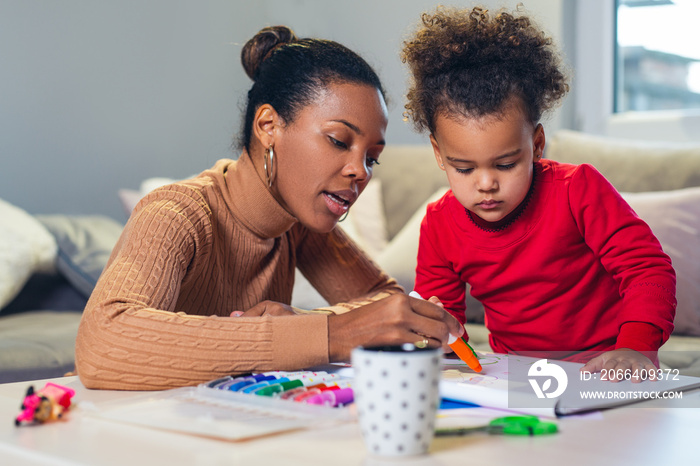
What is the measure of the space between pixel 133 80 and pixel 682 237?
208 cm

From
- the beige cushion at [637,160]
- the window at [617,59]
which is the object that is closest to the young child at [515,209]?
the beige cushion at [637,160]

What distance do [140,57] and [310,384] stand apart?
238 cm

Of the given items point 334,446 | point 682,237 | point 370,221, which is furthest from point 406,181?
point 334,446

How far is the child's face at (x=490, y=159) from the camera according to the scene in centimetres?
122

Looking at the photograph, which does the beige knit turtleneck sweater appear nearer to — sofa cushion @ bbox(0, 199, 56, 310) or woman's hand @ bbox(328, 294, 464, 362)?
woman's hand @ bbox(328, 294, 464, 362)

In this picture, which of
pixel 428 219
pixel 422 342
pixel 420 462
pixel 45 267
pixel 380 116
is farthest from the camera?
pixel 45 267

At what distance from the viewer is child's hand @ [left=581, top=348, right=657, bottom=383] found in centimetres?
89

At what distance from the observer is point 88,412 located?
733 mm

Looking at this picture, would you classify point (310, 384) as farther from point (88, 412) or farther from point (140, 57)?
point (140, 57)

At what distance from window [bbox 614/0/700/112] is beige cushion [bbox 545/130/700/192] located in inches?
20.7

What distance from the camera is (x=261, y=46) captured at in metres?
1.34

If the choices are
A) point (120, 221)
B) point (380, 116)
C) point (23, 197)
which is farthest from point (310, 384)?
point (120, 221)

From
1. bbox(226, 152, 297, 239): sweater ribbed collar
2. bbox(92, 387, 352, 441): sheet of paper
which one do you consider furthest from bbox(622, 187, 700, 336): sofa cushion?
bbox(92, 387, 352, 441): sheet of paper

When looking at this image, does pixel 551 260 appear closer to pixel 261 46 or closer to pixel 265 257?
pixel 265 257
